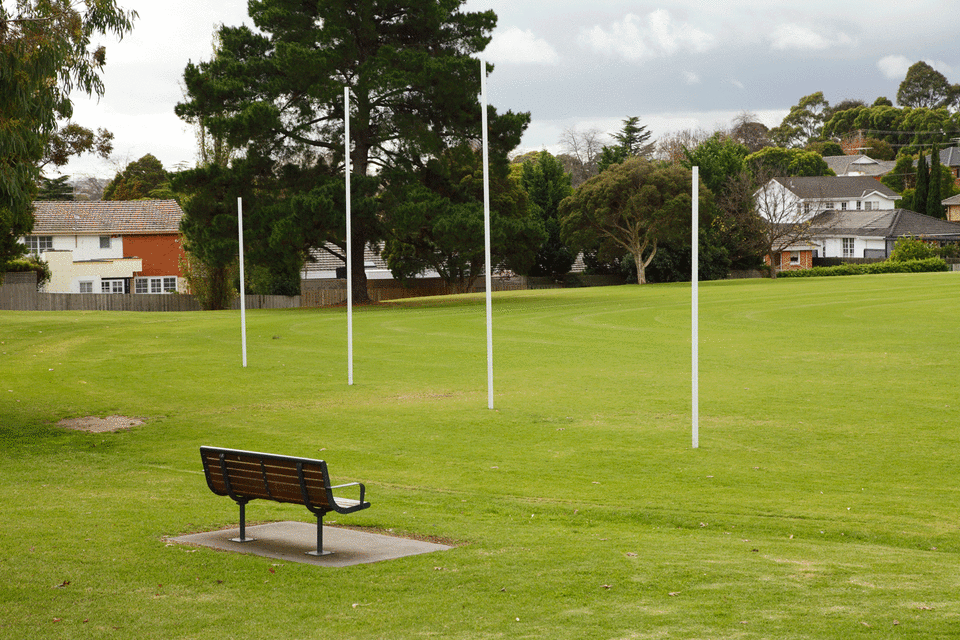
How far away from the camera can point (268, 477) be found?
858 centimetres

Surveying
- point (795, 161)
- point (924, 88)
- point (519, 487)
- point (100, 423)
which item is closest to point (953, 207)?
point (795, 161)

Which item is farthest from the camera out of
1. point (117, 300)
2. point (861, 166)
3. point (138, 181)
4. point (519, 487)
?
point (861, 166)

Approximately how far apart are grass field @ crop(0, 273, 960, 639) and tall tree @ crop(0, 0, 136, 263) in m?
4.34

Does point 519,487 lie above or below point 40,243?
below

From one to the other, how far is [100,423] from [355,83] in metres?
34.7

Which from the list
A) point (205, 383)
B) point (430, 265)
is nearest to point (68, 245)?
point (430, 265)

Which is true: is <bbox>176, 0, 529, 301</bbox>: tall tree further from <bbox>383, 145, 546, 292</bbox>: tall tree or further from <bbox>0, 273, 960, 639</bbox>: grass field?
<bbox>0, 273, 960, 639</bbox>: grass field

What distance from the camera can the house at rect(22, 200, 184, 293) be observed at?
70.5 meters

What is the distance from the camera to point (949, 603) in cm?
679

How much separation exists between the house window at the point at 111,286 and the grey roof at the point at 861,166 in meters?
105

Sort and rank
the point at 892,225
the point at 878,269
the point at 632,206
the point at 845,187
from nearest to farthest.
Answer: the point at 632,206 → the point at 878,269 → the point at 892,225 → the point at 845,187

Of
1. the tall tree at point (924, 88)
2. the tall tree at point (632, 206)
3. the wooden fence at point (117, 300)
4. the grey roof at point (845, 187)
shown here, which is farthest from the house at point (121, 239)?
the tall tree at point (924, 88)

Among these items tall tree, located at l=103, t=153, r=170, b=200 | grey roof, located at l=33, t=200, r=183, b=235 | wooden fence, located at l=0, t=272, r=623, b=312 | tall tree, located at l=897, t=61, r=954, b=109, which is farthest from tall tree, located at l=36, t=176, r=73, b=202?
tall tree, located at l=897, t=61, r=954, b=109

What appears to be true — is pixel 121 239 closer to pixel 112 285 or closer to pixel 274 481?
pixel 112 285
